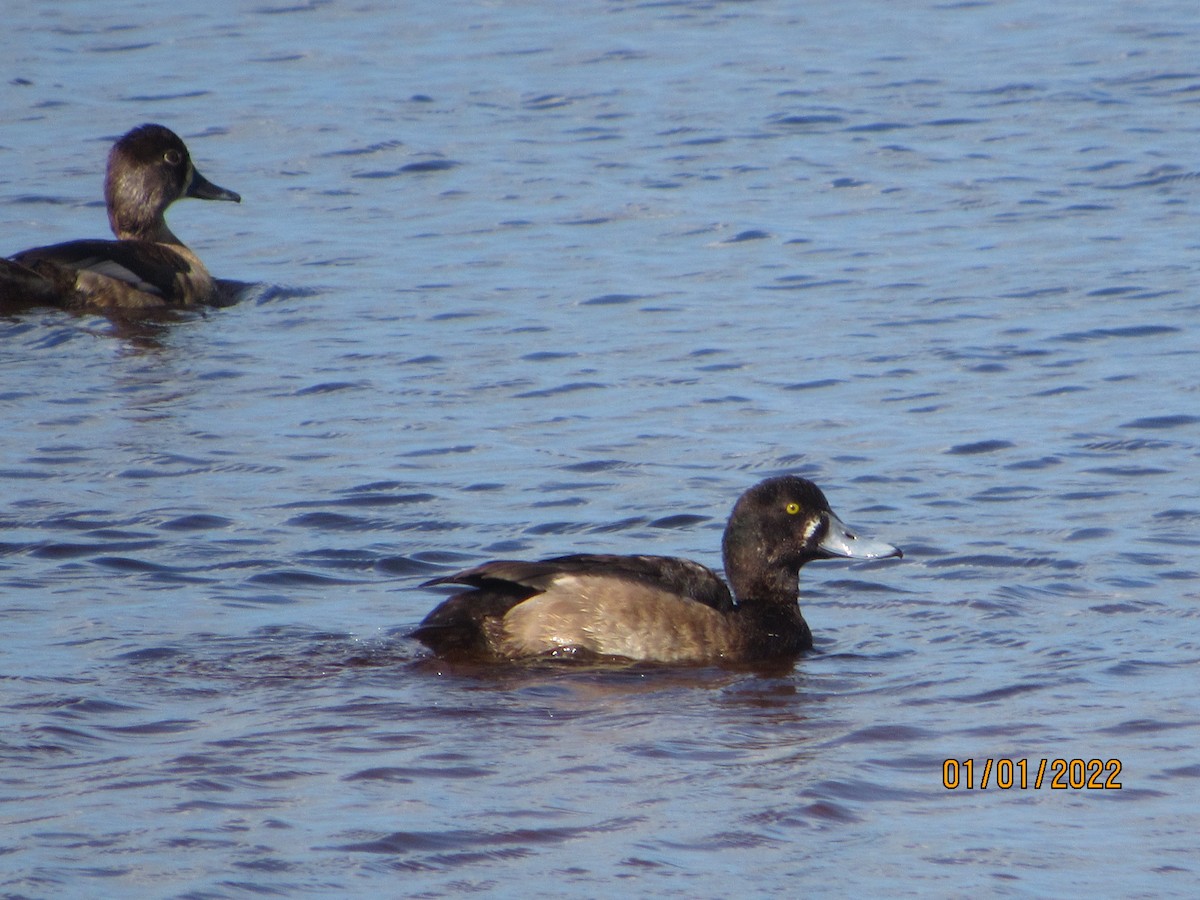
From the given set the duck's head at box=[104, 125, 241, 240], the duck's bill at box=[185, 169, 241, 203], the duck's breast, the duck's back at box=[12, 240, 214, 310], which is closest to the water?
the duck's breast

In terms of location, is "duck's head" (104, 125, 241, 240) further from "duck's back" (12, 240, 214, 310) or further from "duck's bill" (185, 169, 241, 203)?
"duck's back" (12, 240, 214, 310)

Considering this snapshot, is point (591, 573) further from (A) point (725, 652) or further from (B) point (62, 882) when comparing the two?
(B) point (62, 882)

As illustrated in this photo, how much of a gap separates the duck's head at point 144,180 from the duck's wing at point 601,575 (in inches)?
279

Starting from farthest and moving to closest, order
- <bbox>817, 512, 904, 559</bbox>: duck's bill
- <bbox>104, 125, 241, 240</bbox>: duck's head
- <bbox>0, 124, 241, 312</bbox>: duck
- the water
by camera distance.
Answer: <bbox>104, 125, 241, 240</bbox>: duck's head
<bbox>0, 124, 241, 312</bbox>: duck
<bbox>817, 512, 904, 559</bbox>: duck's bill
the water

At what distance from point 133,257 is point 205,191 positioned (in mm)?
1490

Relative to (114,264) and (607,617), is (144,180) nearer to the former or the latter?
(114,264)

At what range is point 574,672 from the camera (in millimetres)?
7094

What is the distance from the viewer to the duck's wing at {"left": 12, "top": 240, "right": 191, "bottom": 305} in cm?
1214

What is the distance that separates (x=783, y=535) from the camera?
7617 millimetres

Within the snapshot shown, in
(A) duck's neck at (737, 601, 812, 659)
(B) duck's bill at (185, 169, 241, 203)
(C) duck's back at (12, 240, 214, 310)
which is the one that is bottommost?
(A) duck's neck at (737, 601, 812, 659)

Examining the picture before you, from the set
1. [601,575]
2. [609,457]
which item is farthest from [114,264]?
[601,575]

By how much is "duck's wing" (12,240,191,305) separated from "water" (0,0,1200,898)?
0.96 ft

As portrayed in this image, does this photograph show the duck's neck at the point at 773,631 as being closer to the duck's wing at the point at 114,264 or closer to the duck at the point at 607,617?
the duck at the point at 607,617

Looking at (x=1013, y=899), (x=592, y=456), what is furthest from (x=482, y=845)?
(x=592, y=456)
